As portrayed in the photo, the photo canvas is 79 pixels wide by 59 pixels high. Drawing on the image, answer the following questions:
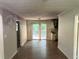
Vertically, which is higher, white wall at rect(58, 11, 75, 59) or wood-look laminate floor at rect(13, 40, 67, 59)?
white wall at rect(58, 11, 75, 59)

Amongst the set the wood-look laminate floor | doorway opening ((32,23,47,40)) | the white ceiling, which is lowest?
the wood-look laminate floor

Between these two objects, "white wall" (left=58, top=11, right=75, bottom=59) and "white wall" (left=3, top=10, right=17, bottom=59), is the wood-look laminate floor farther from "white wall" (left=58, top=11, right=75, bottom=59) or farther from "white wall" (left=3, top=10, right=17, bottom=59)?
"white wall" (left=3, top=10, right=17, bottom=59)

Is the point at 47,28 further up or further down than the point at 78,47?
further up

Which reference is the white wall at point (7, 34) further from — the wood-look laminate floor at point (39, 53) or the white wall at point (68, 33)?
the white wall at point (68, 33)

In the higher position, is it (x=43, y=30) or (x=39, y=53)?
(x=43, y=30)

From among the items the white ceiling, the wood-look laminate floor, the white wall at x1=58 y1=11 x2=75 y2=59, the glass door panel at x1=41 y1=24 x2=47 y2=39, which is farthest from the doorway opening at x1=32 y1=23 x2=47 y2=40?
the white ceiling

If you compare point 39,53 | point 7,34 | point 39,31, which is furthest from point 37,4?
point 39,31

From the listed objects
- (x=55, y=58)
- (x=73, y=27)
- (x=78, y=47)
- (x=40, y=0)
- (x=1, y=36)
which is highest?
(x=40, y=0)

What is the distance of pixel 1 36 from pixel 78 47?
10.0 feet

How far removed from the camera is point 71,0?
2381 millimetres

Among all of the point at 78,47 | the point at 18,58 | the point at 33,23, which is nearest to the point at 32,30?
the point at 33,23

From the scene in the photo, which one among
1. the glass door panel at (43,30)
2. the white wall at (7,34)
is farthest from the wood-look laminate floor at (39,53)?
the glass door panel at (43,30)

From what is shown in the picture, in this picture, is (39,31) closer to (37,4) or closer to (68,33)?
(68,33)

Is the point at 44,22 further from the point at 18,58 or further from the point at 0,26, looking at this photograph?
the point at 0,26
